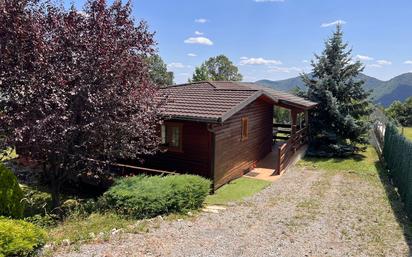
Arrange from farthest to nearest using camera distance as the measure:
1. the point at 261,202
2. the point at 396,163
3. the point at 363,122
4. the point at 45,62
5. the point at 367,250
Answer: the point at 363,122, the point at 396,163, the point at 261,202, the point at 45,62, the point at 367,250

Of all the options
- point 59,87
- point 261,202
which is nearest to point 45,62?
point 59,87

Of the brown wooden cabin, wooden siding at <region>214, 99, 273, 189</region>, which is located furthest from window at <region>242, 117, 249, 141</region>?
wooden siding at <region>214, 99, 273, 189</region>

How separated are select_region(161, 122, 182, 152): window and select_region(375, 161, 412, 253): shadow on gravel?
24.5ft

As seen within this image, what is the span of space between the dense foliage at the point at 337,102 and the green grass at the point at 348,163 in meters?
0.63

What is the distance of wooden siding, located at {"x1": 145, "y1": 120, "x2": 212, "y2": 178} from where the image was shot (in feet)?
41.2

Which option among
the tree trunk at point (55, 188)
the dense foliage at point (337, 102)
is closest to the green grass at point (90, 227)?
the tree trunk at point (55, 188)

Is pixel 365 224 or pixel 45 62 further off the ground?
pixel 45 62

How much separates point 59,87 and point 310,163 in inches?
538

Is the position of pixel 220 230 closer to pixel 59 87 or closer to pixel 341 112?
pixel 59 87

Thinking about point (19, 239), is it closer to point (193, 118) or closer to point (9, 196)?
point (9, 196)

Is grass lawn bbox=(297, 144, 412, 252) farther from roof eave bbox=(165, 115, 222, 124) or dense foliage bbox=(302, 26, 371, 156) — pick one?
roof eave bbox=(165, 115, 222, 124)

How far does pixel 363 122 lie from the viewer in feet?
63.9

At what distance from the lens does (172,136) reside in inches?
529

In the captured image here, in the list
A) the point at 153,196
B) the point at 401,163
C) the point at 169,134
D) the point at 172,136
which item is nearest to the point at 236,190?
the point at 172,136
